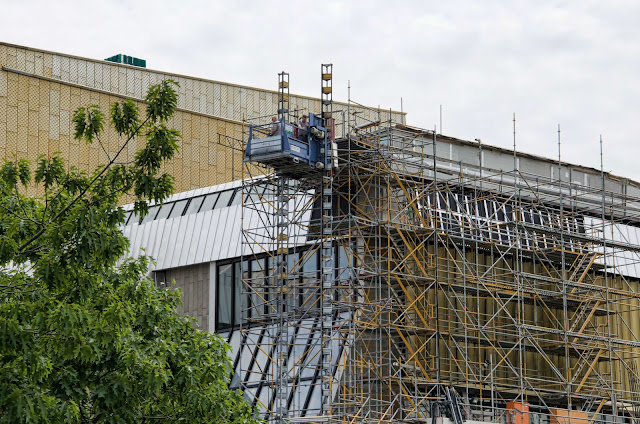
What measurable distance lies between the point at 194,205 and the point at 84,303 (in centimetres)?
3053

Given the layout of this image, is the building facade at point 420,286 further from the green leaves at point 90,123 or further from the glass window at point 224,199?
the green leaves at point 90,123

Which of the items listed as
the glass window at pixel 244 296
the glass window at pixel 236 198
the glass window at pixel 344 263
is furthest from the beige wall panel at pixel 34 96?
the glass window at pixel 344 263

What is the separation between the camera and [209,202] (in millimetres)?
52438

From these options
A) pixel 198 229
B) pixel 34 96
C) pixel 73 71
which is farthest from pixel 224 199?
pixel 73 71

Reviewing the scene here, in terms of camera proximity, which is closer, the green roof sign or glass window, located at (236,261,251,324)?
glass window, located at (236,261,251,324)

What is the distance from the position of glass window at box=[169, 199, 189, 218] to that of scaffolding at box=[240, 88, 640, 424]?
15.2 feet

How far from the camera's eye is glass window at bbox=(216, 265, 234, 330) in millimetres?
48438

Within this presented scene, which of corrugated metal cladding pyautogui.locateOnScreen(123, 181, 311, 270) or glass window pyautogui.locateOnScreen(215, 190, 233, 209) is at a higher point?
glass window pyautogui.locateOnScreen(215, 190, 233, 209)

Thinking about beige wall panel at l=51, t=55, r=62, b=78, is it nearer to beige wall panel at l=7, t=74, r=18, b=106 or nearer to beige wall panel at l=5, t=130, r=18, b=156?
→ beige wall panel at l=7, t=74, r=18, b=106

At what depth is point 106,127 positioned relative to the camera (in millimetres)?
69250

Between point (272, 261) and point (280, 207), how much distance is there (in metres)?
2.40

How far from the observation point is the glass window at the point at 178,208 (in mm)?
53438

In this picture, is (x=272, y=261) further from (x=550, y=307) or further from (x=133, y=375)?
(x=133, y=375)

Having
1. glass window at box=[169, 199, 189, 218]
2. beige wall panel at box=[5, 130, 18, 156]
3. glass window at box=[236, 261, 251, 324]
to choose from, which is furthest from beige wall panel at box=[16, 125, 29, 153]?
glass window at box=[236, 261, 251, 324]
